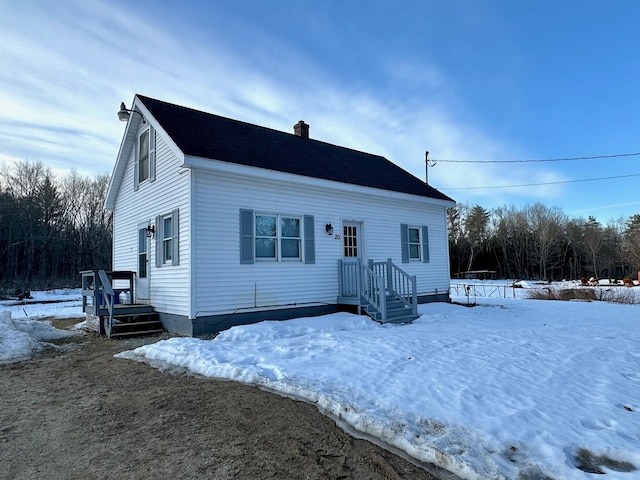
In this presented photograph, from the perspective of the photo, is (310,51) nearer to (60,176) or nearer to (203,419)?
(203,419)

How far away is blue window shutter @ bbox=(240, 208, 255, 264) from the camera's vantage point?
8.73 m

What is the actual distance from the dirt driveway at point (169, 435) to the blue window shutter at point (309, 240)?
5035 millimetres

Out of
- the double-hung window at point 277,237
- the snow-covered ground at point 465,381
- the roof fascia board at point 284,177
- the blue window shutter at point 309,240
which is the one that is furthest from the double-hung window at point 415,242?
the double-hung window at point 277,237

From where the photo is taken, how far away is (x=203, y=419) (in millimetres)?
3762

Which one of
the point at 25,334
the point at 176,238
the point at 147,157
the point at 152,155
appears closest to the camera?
the point at 25,334

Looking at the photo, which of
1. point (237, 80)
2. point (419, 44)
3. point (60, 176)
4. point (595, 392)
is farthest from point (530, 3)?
point (60, 176)

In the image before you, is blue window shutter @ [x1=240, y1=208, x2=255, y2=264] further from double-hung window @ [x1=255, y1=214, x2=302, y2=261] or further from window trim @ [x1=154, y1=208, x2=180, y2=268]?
window trim @ [x1=154, y1=208, x2=180, y2=268]

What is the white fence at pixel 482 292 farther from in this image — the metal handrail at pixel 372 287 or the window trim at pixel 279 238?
the window trim at pixel 279 238

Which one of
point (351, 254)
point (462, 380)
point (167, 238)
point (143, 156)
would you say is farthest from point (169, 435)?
point (143, 156)

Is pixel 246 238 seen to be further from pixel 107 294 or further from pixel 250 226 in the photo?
pixel 107 294

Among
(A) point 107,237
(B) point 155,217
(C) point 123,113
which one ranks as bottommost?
(B) point 155,217

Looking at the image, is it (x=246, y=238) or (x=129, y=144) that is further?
(x=129, y=144)

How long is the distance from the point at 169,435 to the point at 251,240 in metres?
5.74

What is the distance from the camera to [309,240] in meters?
9.88
